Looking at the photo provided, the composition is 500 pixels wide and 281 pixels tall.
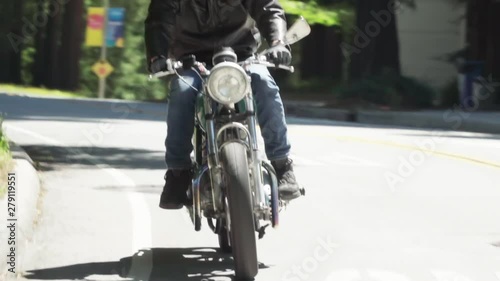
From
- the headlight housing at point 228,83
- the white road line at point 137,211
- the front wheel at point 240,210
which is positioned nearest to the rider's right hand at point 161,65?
the headlight housing at point 228,83

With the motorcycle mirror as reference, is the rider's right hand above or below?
below

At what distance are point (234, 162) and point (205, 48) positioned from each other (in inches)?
43.1

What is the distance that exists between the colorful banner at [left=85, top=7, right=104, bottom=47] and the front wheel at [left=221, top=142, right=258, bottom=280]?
3908 centimetres

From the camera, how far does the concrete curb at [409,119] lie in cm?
2408

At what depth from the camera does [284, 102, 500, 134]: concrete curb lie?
24078 mm

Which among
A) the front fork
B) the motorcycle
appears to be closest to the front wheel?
the motorcycle

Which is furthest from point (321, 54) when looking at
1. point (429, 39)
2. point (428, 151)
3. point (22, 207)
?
point (22, 207)

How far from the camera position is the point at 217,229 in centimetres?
830

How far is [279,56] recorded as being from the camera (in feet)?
26.0

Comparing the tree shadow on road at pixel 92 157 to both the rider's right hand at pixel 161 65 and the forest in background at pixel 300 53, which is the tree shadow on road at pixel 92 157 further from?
the forest in background at pixel 300 53

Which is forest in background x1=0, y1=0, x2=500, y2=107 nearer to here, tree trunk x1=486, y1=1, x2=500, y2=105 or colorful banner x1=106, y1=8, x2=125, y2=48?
tree trunk x1=486, y1=1, x2=500, y2=105

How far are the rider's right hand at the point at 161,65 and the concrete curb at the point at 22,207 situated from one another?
1419mm

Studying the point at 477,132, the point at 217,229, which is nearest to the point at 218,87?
the point at 217,229

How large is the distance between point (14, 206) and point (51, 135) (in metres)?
9.77
